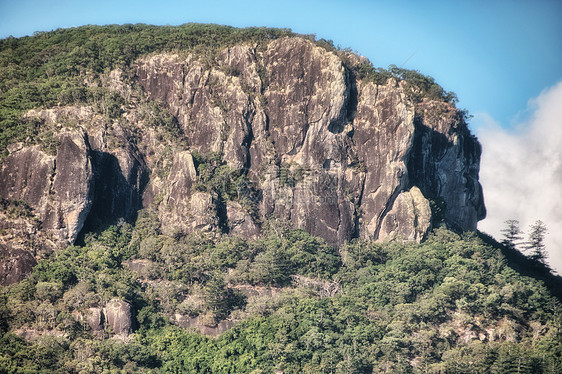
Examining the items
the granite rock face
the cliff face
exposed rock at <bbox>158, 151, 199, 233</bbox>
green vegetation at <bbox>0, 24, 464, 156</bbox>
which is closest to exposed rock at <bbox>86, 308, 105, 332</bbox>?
the cliff face

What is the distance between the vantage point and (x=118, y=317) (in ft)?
257

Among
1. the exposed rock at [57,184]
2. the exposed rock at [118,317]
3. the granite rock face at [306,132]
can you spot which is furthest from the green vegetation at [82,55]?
the exposed rock at [118,317]

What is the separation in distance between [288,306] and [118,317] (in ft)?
42.9

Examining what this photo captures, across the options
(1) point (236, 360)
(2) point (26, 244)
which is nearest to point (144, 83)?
(2) point (26, 244)

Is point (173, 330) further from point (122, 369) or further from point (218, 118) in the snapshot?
point (218, 118)

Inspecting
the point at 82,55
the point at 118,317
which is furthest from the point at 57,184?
the point at 82,55

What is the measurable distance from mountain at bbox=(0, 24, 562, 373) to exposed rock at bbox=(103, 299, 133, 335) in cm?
17

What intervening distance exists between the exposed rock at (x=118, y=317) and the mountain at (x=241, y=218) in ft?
0.55

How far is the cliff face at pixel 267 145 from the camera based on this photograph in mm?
89438

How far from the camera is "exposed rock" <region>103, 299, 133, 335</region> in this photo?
256ft

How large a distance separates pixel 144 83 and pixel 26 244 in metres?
21.1

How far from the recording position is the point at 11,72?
316 feet

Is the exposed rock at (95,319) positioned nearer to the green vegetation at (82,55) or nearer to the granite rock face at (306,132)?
the granite rock face at (306,132)

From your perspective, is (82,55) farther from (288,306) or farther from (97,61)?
(288,306)
